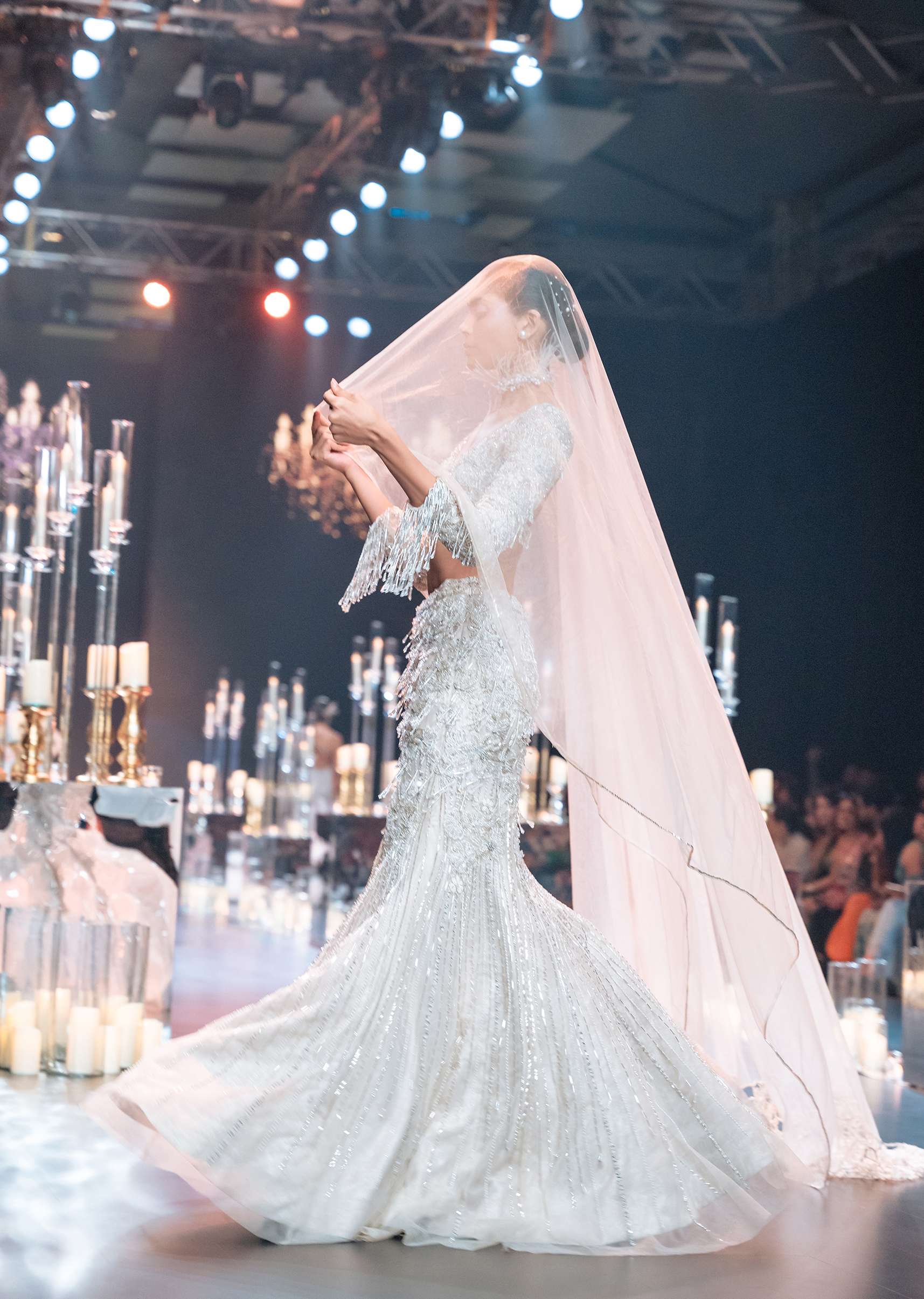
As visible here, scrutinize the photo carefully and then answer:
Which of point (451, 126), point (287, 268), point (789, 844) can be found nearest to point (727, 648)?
point (789, 844)

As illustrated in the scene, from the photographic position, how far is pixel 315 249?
10211 millimetres

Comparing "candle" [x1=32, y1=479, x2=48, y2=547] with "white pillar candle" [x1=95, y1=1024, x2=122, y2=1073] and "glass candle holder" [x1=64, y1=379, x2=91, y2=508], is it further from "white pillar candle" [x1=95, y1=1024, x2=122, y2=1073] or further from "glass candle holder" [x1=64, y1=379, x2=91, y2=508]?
"white pillar candle" [x1=95, y1=1024, x2=122, y2=1073]

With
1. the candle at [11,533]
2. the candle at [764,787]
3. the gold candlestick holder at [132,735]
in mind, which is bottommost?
the candle at [764,787]

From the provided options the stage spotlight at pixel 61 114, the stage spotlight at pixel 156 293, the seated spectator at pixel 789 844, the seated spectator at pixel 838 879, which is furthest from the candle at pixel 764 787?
the stage spotlight at pixel 156 293

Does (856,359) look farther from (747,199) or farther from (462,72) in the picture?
(462,72)

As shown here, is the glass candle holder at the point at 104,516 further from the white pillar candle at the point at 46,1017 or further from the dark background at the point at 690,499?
the dark background at the point at 690,499

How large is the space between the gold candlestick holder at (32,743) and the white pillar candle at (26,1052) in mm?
917

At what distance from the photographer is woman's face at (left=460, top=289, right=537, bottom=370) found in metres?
2.76

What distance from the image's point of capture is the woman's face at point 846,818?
7.41 m

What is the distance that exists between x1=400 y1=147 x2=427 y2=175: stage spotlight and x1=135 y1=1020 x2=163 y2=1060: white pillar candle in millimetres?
5709

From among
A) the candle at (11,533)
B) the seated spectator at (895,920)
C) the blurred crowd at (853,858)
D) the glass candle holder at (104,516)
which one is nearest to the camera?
the glass candle holder at (104,516)

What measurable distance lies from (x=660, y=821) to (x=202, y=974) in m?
3.55

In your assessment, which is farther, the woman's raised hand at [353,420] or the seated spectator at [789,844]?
the seated spectator at [789,844]

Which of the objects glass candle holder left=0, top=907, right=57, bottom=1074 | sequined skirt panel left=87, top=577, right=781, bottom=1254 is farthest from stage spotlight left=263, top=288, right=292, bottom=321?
sequined skirt panel left=87, top=577, right=781, bottom=1254
